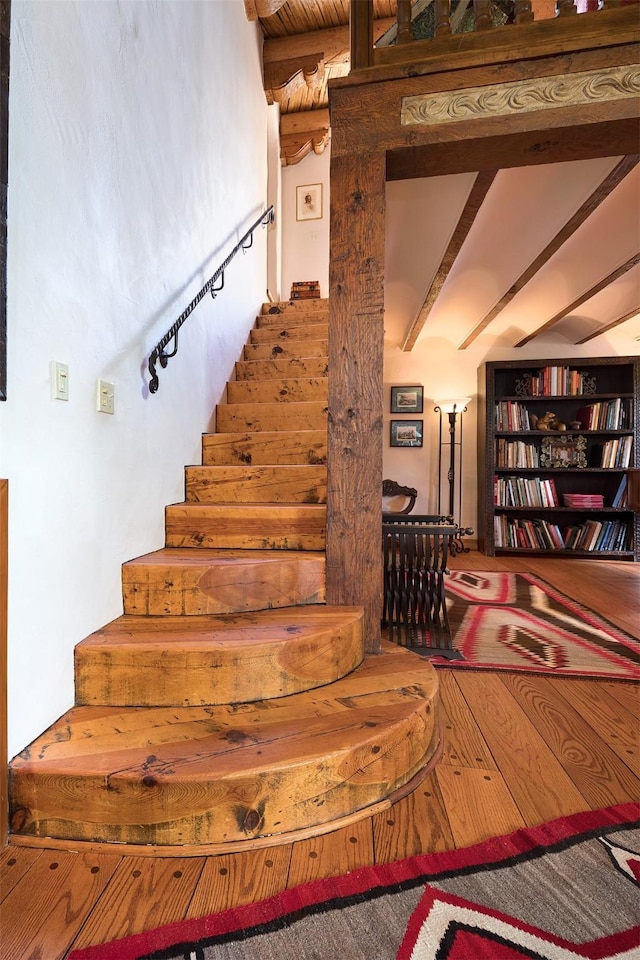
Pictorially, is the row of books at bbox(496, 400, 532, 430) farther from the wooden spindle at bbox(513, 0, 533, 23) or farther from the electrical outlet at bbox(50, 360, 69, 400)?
the electrical outlet at bbox(50, 360, 69, 400)

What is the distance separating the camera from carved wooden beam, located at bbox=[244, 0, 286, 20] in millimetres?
3709

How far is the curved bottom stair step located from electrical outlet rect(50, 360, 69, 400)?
890mm

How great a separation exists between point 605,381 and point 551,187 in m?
3.00

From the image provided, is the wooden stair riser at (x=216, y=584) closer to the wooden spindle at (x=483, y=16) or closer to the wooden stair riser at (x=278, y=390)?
the wooden stair riser at (x=278, y=390)

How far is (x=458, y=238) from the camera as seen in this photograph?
9.24ft

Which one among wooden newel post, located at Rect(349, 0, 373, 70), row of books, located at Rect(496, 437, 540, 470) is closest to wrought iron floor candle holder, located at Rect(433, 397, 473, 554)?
row of books, located at Rect(496, 437, 540, 470)

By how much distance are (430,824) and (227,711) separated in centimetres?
59

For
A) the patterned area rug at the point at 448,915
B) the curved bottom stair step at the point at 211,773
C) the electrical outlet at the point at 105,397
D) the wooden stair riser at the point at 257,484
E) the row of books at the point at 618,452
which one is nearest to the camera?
the patterned area rug at the point at 448,915

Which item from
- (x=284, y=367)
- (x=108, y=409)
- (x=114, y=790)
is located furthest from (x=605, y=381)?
(x=114, y=790)

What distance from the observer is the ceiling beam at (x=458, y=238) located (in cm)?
225

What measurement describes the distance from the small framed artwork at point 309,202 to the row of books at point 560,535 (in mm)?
4288

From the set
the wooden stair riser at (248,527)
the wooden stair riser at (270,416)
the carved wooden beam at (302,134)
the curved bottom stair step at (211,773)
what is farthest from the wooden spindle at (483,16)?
the carved wooden beam at (302,134)

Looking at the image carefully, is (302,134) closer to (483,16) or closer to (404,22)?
(404,22)

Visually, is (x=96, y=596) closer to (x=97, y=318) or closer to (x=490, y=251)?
(x=97, y=318)
